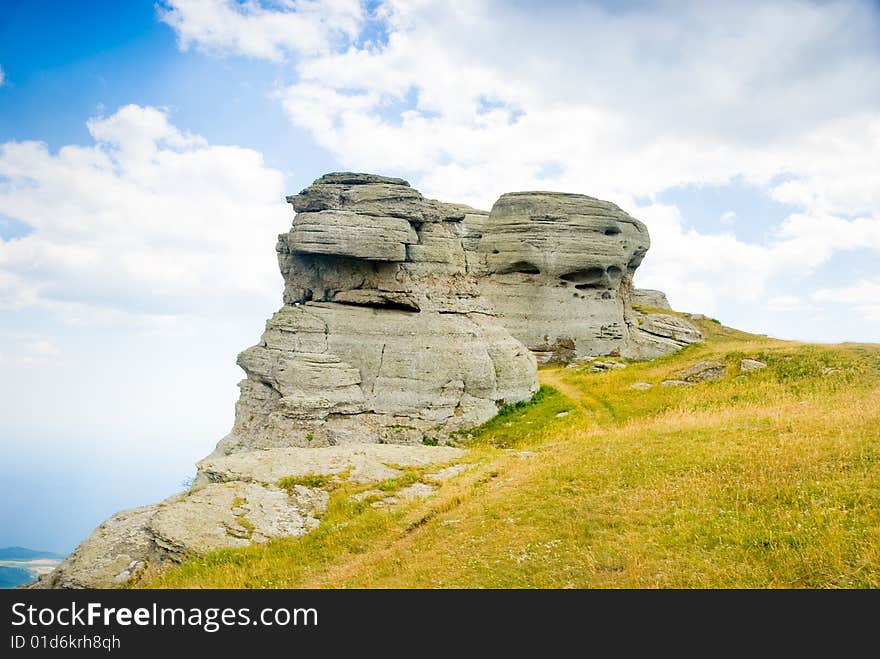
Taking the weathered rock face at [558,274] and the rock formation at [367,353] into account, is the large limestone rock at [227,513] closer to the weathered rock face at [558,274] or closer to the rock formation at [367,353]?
the rock formation at [367,353]

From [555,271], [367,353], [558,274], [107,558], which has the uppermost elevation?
[555,271]

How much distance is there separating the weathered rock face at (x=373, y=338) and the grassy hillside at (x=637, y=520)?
877cm

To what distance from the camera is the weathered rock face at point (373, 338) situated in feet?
96.6

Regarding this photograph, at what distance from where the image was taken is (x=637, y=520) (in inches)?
494

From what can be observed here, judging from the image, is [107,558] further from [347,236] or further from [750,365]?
[750,365]

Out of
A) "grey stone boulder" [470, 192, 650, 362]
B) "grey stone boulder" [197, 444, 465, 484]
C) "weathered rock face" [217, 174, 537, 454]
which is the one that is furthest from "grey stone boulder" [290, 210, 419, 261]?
"grey stone boulder" [470, 192, 650, 362]

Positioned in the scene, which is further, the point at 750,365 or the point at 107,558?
the point at 750,365

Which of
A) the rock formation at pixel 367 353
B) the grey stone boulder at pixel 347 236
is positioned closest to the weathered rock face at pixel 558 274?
the rock formation at pixel 367 353

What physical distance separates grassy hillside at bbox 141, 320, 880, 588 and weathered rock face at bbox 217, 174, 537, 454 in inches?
345

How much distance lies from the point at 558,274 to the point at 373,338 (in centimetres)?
2467

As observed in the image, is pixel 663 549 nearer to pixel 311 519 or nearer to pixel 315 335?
pixel 311 519

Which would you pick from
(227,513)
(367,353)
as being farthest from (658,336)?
(227,513)

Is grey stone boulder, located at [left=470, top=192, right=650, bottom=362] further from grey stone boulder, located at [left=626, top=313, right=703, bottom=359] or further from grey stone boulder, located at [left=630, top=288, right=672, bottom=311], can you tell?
grey stone boulder, located at [left=630, top=288, right=672, bottom=311]
